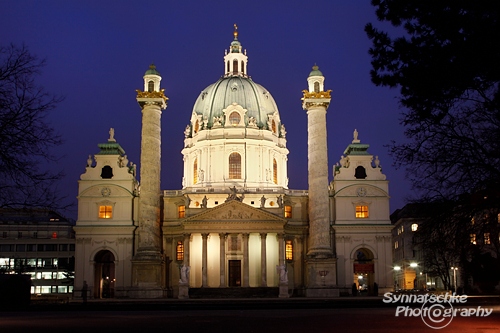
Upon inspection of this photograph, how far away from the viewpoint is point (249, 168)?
97.1 metres

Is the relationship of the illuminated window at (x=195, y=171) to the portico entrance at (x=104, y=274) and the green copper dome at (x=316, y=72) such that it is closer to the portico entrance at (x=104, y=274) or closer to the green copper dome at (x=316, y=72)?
the portico entrance at (x=104, y=274)

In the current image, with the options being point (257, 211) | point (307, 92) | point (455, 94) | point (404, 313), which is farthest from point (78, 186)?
point (455, 94)

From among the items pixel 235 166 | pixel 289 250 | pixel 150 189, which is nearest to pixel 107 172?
pixel 150 189

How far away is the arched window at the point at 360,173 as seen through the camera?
294 ft

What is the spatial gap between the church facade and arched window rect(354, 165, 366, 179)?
126 mm

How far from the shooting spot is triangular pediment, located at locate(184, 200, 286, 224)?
84.6m

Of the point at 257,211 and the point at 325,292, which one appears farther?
the point at 257,211

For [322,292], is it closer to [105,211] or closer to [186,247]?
[186,247]

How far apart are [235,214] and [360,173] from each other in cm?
1704

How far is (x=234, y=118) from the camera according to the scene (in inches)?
3935

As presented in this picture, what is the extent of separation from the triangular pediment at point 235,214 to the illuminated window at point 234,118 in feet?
59.7

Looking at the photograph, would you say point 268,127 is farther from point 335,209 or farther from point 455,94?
point 455,94

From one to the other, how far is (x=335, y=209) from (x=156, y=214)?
22.0 meters

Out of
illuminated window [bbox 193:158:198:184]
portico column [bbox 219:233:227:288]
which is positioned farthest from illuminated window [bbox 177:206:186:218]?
illuminated window [bbox 193:158:198:184]
